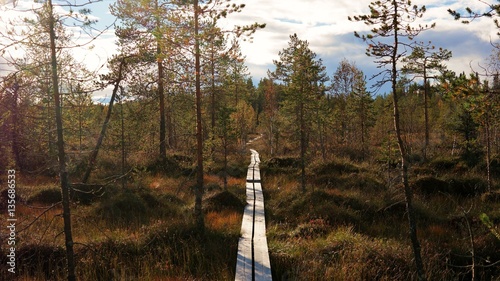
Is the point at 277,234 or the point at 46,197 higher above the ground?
the point at 46,197

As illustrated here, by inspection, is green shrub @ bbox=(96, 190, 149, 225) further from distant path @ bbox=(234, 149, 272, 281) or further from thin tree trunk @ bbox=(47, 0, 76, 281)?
thin tree trunk @ bbox=(47, 0, 76, 281)

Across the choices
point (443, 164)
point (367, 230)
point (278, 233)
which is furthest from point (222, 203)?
point (443, 164)

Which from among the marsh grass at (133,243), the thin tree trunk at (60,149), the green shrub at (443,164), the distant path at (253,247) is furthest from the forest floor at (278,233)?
the green shrub at (443,164)

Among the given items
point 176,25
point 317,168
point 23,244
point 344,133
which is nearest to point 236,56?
point 176,25

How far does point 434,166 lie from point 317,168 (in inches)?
332

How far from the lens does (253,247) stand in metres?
8.58

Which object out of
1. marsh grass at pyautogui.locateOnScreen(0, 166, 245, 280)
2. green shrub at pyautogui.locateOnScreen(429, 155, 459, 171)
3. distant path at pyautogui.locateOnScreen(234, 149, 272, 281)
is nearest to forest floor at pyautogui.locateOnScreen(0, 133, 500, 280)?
marsh grass at pyautogui.locateOnScreen(0, 166, 245, 280)

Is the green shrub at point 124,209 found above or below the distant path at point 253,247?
above

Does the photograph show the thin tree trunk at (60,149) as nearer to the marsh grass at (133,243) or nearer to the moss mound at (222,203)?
the marsh grass at (133,243)

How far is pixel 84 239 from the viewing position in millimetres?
8977

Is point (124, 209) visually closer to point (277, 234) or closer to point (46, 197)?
point (46, 197)

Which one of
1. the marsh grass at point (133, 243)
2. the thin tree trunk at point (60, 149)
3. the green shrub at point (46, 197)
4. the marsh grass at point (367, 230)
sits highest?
the thin tree trunk at point (60, 149)

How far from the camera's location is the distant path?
703 cm

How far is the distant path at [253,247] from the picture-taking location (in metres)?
7.03
